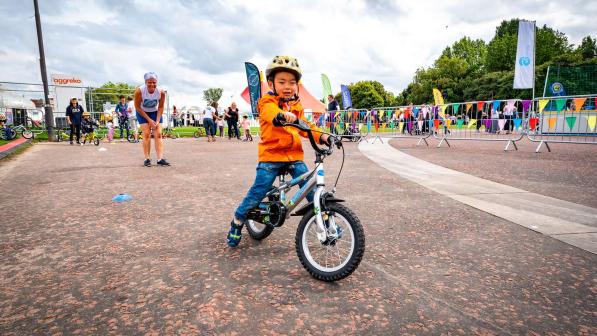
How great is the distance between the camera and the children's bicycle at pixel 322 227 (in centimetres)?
233

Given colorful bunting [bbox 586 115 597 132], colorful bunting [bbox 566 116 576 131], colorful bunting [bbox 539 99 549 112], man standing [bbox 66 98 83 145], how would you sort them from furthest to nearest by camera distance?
1. man standing [bbox 66 98 83 145]
2. colorful bunting [bbox 539 99 549 112]
3. colorful bunting [bbox 566 116 576 131]
4. colorful bunting [bbox 586 115 597 132]

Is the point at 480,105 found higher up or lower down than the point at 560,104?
higher up

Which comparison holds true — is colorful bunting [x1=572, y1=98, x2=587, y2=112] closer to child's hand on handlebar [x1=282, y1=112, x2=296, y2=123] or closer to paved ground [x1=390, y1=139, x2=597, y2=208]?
paved ground [x1=390, y1=139, x2=597, y2=208]

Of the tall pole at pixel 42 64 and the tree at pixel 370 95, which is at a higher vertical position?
the tree at pixel 370 95

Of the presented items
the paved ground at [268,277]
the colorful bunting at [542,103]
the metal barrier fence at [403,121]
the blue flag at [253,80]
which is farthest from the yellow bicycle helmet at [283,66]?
the blue flag at [253,80]

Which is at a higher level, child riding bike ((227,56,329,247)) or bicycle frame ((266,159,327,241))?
child riding bike ((227,56,329,247))

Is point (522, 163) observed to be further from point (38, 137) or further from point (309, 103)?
point (309, 103)

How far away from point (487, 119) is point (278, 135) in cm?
1142

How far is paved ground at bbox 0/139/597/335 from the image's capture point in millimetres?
1925

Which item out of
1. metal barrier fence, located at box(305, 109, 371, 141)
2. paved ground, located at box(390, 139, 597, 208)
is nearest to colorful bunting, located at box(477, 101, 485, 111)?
paved ground, located at box(390, 139, 597, 208)

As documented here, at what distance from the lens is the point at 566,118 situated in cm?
1027

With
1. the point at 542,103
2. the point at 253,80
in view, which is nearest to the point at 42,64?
the point at 253,80

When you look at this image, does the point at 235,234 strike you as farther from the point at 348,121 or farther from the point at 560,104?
the point at 348,121

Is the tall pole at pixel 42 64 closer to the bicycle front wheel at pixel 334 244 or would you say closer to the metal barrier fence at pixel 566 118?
the bicycle front wheel at pixel 334 244
